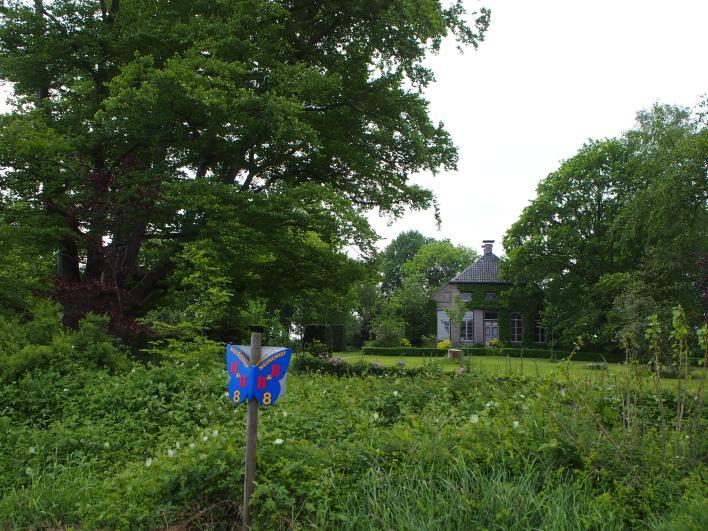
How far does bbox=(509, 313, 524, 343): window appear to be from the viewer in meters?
43.3

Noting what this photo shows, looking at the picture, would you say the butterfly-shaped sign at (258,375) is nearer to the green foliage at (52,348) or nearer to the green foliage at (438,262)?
the green foliage at (52,348)

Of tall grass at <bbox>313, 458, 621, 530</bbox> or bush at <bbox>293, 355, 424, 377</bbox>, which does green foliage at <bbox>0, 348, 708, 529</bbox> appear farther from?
bush at <bbox>293, 355, 424, 377</bbox>

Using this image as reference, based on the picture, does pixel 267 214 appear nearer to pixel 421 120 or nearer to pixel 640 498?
pixel 421 120

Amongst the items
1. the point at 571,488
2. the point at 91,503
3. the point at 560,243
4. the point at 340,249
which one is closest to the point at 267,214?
the point at 340,249

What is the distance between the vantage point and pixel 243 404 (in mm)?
6301

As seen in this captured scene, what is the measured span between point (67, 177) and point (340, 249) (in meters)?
6.17

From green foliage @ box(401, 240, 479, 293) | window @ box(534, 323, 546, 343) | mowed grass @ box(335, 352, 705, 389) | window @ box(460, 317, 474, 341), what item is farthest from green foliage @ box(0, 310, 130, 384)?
green foliage @ box(401, 240, 479, 293)

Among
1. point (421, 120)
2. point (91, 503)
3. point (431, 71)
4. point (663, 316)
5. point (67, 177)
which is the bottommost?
point (91, 503)

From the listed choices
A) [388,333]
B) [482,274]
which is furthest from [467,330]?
[388,333]

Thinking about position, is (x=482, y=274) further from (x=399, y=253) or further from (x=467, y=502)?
(x=467, y=502)

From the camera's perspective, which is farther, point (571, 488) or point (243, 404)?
point (243, 404)

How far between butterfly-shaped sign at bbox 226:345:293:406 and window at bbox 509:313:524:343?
41.3m

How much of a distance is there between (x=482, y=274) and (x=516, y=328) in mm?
5019

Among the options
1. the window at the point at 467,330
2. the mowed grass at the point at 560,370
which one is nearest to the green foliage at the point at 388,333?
the window at the point at 467,330
